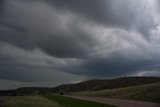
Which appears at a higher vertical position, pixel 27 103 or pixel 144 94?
pixel 144 94

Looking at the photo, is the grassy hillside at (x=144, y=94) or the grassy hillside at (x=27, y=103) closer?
the grassy hillside at (x=27, y=103)

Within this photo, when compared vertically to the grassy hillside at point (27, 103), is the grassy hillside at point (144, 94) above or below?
above

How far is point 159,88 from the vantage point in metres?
81.6

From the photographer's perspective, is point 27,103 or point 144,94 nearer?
point 27,103

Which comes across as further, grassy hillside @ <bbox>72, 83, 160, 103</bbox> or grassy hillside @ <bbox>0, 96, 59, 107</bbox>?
grassy hillside @ <bbox>72, 83, 160, 103</bbox>

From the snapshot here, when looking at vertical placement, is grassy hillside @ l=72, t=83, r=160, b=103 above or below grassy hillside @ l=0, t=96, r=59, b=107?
above
